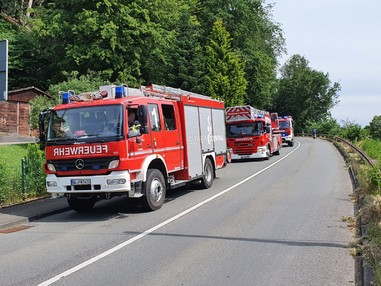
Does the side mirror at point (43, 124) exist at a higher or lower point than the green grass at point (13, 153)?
higher

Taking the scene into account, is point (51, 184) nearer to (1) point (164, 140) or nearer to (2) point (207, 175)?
(1) point (164, 140)

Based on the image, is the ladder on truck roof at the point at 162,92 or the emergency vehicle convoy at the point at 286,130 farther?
the emergency vehicle convoy at the point at 286,130

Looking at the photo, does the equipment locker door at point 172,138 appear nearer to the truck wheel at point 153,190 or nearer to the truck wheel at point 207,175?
the truck wheel at point 153,190

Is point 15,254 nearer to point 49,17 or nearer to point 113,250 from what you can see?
point 113,250

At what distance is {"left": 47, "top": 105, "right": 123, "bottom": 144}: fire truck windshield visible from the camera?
962cm

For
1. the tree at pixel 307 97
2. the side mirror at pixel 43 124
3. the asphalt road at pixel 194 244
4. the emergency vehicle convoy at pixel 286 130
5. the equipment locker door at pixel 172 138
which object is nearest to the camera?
the asphalt road at pixel 194 244

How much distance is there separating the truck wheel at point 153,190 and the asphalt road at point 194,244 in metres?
0.28

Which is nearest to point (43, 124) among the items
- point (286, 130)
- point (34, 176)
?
point (34, 176)

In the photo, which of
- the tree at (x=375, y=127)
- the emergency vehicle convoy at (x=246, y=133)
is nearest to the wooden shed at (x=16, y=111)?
the emergency vehicle convoy at (x=246, y=133)

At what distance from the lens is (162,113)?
37.2 feet

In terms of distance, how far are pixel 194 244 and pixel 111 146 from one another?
3.24 metres

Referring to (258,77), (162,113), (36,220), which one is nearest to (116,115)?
(162,113)

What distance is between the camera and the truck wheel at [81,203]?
35.7ft

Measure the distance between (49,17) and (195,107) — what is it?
26.9 metres
